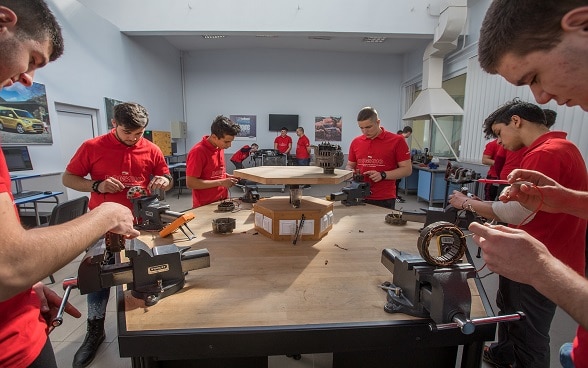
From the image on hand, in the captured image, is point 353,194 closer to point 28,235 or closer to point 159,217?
point 159,217

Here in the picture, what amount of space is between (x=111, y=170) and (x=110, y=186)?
24cm

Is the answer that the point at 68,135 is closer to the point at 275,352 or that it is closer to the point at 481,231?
the point at 275,352

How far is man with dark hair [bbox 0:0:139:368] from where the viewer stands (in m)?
0.53

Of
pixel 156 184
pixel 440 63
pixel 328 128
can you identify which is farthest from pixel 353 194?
pixel 328 128

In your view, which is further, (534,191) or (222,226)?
(222,226)

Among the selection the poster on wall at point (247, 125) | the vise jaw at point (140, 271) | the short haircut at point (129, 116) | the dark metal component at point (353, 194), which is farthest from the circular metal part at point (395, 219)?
the poster on wall at point (247, 125)

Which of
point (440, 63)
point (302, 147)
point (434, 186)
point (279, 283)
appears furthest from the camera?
point (302, 147)

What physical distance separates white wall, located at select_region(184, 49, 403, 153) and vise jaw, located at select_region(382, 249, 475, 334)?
24.6ft

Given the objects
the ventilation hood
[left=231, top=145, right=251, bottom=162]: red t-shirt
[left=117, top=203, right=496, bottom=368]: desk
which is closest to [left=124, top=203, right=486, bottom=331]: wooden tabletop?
[left=117, top=203, right=496, bottom=368]: desk

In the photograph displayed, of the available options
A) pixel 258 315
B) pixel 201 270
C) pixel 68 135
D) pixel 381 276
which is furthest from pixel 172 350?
pixel 68 135

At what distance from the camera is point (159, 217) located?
146 cm

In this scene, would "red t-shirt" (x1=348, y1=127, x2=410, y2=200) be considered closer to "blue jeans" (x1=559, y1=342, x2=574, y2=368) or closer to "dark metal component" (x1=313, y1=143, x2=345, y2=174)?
"dark metal component" (x1=313, y1=143, x2=345, y2=174)

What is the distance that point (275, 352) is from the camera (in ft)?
2.51

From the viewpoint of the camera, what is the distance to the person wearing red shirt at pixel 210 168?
2.13m
